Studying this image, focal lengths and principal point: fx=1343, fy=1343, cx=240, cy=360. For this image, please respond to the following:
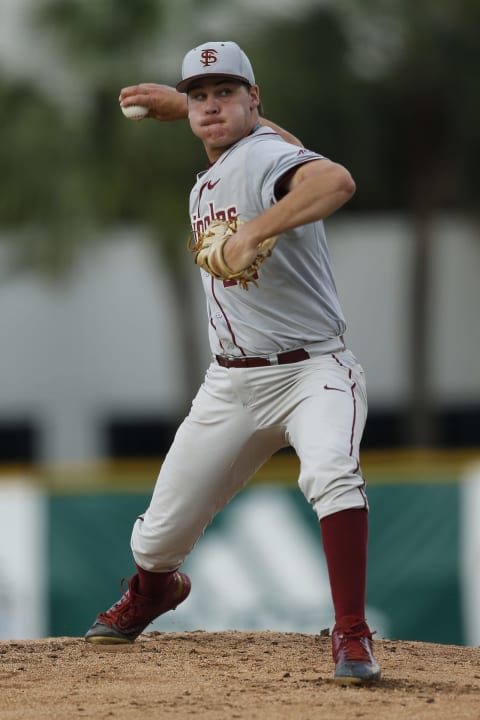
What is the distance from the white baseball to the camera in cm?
532

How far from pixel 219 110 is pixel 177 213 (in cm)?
1275

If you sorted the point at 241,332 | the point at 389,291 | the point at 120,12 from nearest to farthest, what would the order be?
the point at 241,332, the point at 120,12, the point at 389,291

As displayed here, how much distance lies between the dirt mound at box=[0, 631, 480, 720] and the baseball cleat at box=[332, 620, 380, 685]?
0.17 ft

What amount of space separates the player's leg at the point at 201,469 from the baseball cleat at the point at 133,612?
0.17 meters

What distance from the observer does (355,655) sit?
4391 millimetres

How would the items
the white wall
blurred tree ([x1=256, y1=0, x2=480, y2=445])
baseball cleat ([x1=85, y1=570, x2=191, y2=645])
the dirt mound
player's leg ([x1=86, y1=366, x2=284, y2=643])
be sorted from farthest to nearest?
1. the white wall
2. blurred tree ([x1=256, y1=0, x2=480, y2=445])
3. baseball cleat ([x1=85, y1=570, x2=191, y2=645])
4. player's leg ([x1=86, y1=366, x2=284, y2=643])
5. the dirt mound

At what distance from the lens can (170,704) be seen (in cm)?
427

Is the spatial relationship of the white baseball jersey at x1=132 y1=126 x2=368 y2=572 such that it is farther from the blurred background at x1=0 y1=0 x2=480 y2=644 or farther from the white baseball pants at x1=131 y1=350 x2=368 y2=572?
→ the blurred background at x1=0 y1=0 x2=480 y2=644

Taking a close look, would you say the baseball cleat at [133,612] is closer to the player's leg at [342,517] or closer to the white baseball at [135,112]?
the player's leg at [342,517]

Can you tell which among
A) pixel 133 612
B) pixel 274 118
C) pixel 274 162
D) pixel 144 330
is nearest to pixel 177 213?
pixel 274 118

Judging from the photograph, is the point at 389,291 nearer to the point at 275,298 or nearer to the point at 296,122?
the point at 296,122

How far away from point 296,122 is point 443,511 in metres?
9.47

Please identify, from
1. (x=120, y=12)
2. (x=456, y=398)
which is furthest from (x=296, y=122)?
(x=456, y=398)

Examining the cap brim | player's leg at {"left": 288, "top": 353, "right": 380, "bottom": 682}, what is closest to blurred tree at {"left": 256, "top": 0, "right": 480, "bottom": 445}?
the cap brim
